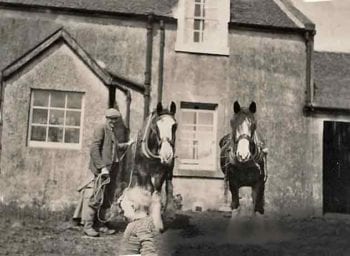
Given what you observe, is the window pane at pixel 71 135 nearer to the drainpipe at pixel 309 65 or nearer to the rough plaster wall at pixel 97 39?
the rough plaster wall at pixel 97 39

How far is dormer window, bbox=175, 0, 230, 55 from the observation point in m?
3.69

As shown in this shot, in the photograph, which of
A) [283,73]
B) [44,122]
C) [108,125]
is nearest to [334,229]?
[283,73]

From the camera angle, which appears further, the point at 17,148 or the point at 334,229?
the point at 334,229

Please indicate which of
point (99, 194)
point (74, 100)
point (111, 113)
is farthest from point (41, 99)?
point (99, 194)

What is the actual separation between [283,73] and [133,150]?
119cm

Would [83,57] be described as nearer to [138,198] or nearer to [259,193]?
[138,198]

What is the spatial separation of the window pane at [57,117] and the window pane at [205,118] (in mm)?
926

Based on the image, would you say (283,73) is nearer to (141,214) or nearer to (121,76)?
(121,76)

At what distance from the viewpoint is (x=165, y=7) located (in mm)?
3783

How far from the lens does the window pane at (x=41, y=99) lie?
3461 millimetres

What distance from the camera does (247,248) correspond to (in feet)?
11.4

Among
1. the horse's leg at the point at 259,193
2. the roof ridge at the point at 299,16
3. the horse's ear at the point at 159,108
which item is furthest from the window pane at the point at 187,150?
the roof ridge at the point at 299,16

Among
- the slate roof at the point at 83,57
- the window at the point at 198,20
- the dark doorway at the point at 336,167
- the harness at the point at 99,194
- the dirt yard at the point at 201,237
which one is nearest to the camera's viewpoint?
the dirt yard at the point at 201,237

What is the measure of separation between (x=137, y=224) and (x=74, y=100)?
92cm
